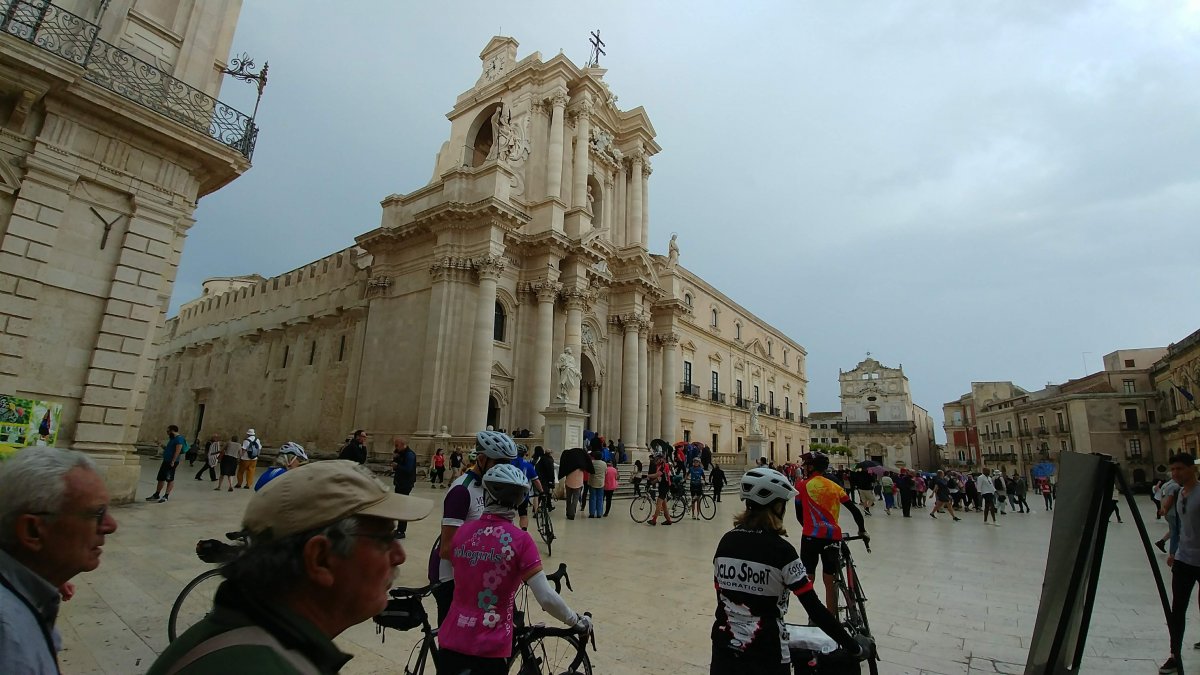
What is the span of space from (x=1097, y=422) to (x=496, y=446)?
54.0 m

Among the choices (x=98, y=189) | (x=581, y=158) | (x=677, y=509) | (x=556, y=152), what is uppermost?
(x=581, y=158)

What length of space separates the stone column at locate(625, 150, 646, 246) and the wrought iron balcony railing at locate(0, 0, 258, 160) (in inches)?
792

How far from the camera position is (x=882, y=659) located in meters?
4.41

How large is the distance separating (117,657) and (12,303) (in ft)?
27.1

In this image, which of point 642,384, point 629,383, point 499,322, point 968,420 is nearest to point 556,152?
point 499,322

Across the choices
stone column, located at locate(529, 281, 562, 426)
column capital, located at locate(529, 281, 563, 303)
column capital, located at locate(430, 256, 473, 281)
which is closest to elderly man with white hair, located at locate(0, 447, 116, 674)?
column capital, located at locate(430, 256, 473, 281)

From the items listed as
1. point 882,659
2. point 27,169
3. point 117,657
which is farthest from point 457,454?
point 882,659

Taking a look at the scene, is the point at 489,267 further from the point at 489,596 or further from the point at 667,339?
A: the point at 489,596

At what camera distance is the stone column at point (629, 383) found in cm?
Result: 2595

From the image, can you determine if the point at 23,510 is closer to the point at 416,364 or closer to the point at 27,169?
the point at 27,169

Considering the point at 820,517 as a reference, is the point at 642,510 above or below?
below

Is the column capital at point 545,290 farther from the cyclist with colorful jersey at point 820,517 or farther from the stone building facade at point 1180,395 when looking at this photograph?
the stone building facade at point 1180,395

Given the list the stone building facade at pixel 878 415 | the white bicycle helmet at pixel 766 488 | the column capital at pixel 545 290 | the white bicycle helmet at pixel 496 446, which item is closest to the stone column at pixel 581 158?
the column capital at pixel 545 290

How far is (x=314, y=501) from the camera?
122 centimetres
